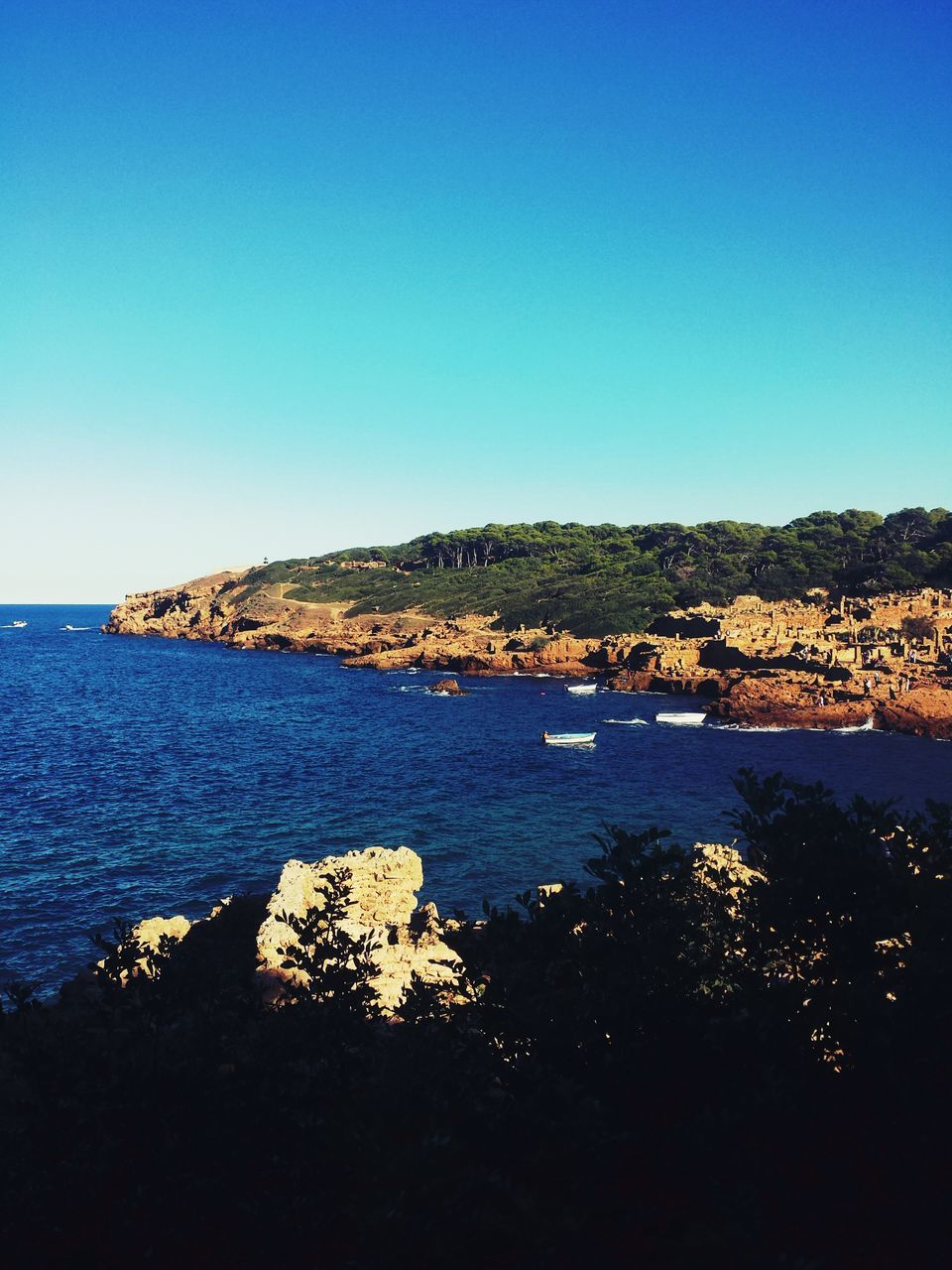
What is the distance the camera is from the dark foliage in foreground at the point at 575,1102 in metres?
6.29

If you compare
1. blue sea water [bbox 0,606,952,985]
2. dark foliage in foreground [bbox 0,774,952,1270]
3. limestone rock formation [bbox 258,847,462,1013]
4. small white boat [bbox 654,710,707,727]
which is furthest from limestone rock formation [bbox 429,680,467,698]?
dark foliage in foreground [bbox 0,774,952,1270]

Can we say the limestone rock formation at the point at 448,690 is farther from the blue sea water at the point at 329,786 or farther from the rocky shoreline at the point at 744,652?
the rocky shoreline at the point at 744,652

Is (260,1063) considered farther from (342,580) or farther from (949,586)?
(342,580)

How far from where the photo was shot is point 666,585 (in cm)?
11606

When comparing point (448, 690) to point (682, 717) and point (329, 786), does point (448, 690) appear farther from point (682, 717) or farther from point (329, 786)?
point (329, 786)

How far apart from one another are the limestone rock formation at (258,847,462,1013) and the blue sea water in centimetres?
500

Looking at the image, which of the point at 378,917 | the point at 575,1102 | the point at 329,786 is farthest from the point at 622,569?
the point at 575,1102

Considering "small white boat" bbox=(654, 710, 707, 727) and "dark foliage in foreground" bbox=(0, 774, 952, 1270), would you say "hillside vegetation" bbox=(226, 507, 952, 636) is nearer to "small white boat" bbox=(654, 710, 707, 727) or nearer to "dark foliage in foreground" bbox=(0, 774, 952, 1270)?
"small white boat" bbox=(654, 710, 707, 727)

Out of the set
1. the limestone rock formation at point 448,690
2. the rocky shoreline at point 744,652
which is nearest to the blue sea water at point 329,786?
the limestone rock formation at point 448,690

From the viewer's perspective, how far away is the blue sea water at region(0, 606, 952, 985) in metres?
30.2

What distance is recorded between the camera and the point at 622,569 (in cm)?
13062

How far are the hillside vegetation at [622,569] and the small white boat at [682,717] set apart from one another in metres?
32.4

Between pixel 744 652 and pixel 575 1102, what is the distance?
7335 centimetres

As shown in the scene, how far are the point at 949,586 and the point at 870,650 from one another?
31311mm
